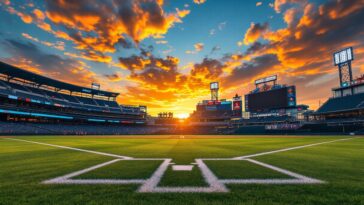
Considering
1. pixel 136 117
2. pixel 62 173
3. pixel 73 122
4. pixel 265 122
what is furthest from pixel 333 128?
pixel 73 122

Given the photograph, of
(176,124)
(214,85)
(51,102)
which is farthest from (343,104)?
(51,102)

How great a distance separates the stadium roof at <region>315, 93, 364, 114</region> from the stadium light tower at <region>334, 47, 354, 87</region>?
14.8ft

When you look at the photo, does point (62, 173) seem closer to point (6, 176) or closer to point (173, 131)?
point (6, 176)

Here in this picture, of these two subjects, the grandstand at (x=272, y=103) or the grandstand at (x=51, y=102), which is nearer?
the grandstand at (x=51, y=102)

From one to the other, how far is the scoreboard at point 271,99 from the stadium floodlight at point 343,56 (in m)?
13.4

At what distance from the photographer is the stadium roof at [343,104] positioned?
47.4 meters

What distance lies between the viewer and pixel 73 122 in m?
60.4

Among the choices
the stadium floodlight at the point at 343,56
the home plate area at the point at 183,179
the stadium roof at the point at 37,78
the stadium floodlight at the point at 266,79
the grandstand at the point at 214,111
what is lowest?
the home plate area at the point at 183,179

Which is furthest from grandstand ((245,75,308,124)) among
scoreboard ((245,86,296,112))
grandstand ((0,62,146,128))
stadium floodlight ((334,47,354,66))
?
grandstand ((0,62,146,128))

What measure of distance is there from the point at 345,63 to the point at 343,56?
251cm

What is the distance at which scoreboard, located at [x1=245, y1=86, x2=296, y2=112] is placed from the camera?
55.4 m

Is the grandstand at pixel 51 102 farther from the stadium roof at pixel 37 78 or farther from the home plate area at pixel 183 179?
the home plate area at pixel 183 179

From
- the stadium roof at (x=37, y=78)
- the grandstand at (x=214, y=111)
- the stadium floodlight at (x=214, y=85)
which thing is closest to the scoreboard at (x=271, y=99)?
the grandstand at (x=214, y=111)

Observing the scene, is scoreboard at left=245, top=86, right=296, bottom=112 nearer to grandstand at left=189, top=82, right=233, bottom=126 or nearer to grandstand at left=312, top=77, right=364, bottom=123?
grandstand at left=189, top=82, right=233, bottom=126
